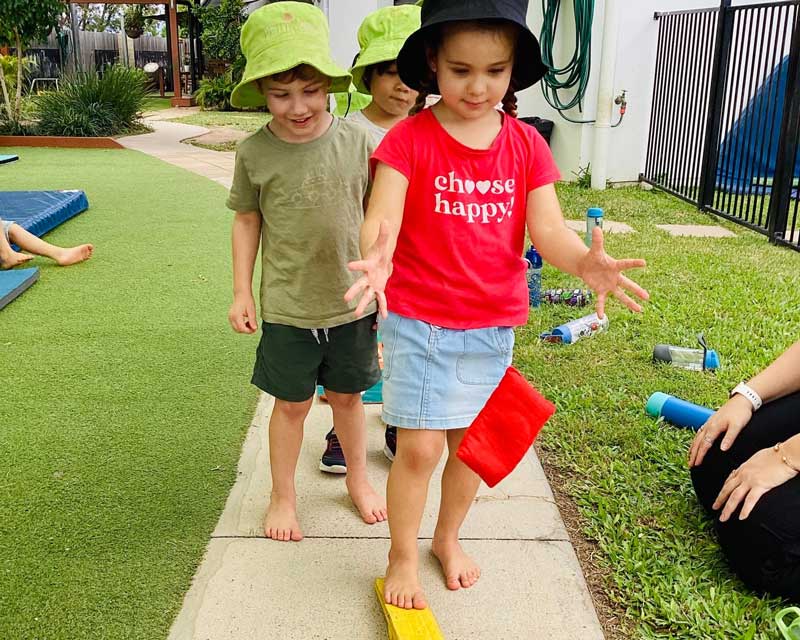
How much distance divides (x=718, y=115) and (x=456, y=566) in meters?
6.24

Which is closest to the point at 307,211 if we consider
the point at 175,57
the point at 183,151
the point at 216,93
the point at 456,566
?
the point at 456,566

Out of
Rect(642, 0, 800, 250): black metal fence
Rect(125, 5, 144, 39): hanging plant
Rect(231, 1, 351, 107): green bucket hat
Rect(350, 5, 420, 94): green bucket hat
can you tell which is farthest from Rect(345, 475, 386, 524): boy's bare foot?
Rect(125, 5, 144, 39): hanging plant

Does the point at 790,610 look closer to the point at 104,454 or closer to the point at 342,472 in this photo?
the point at 342,472

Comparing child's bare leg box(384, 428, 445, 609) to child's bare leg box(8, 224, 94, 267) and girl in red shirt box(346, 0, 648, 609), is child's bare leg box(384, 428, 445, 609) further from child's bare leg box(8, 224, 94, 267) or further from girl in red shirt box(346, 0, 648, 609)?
child's bare leg box(8, 224, 94, 267)

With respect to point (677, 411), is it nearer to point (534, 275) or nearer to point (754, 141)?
point (534, 275)

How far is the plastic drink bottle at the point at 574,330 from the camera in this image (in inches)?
152

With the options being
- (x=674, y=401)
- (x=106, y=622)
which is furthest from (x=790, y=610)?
(x=106, y=622)

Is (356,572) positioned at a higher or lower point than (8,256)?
lower

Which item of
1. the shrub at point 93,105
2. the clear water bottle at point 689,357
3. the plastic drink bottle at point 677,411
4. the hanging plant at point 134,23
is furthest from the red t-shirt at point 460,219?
the hanging plant at point 134,23

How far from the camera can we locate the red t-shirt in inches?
72.7

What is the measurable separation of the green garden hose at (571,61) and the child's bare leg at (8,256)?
5178 millimetres

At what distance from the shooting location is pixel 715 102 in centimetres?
714

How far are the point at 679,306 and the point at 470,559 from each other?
261 centimetres

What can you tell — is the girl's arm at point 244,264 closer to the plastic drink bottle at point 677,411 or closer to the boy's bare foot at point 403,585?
the boy's bare foot at point 403,585
